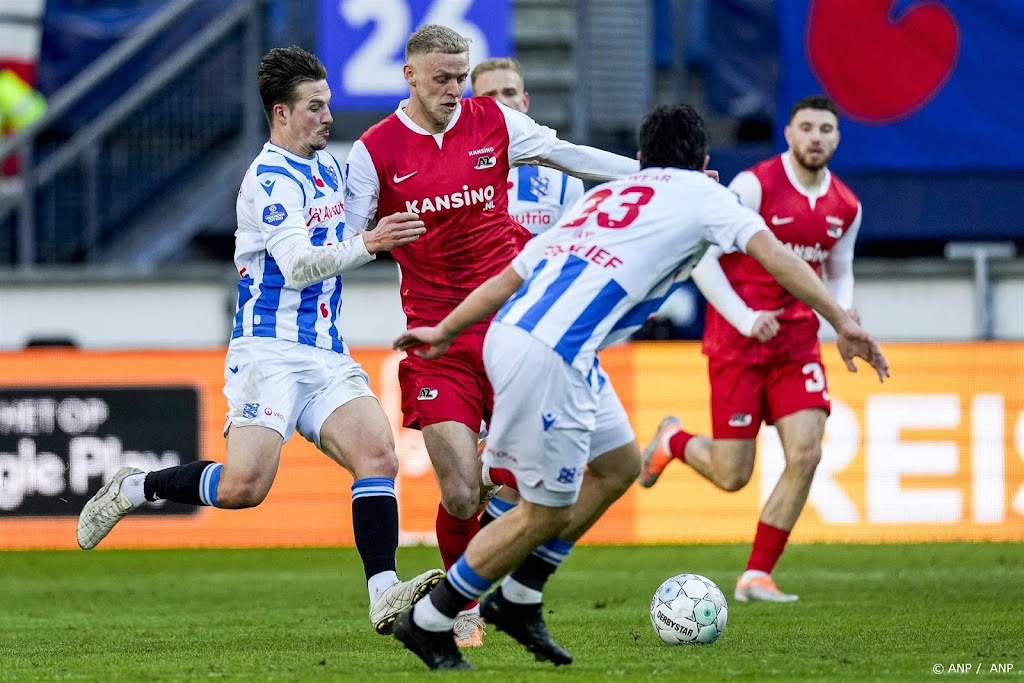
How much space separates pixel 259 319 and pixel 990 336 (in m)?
8.58

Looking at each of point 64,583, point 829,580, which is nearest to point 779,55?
point 829,580

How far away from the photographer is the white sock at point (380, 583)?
6895mm

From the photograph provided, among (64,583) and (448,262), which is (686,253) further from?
(64,583)

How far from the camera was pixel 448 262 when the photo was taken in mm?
7531

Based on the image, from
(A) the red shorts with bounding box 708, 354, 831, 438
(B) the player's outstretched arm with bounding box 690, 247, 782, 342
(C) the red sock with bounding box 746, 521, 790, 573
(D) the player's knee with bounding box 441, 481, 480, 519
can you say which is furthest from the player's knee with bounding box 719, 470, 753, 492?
(D) the player's knee with bounding box 441, 481, 480, 519

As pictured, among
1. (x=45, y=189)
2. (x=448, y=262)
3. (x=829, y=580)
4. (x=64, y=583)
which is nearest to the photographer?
(x=448, y=262)

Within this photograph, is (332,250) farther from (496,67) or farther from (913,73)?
(913,73)

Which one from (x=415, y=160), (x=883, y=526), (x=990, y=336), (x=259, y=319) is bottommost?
(x=883, y=526)

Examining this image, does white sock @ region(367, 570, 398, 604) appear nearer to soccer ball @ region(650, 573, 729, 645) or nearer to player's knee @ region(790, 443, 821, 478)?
soccer ball @ region(650, 573, 729, 645)

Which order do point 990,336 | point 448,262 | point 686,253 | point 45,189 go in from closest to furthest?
point 686,253 < point 448,262 < point 990,336 < point 45,189

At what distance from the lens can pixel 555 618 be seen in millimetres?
8633

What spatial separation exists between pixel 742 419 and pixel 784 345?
0.48 metres

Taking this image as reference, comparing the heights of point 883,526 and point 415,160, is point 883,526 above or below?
below

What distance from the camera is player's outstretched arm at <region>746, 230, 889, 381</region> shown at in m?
6.16
